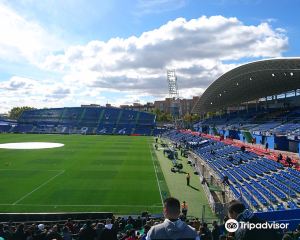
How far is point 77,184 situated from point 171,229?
2663 cm

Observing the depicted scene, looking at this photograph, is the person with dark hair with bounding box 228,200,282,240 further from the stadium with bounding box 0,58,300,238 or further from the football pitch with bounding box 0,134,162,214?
the football pitch with bounding box 0,134,162,214

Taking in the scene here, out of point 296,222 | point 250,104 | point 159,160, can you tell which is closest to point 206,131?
point 250,104

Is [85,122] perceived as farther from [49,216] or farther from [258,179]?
[49,216]

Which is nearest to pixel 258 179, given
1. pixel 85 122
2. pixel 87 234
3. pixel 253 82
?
pixel 87 234

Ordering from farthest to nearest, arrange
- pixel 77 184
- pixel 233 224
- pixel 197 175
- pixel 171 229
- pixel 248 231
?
pixel 197 175
pixel 77 184
pixel 233 224
pixel 248 231
pixel 171 229

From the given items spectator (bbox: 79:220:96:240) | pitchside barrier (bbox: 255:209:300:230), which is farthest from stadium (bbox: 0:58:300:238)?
spectator (bbox: 79:220:96:240)

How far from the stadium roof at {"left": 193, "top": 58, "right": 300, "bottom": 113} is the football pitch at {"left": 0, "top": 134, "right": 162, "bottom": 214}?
18.8 metres

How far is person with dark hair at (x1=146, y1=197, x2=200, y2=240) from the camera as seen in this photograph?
4.28 meters

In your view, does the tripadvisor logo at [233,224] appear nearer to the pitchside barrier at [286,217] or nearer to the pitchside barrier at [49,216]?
the pitchside barrier at [286,217]

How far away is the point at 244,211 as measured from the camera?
461 cm

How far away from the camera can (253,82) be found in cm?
6000

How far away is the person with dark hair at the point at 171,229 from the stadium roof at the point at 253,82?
39992mm

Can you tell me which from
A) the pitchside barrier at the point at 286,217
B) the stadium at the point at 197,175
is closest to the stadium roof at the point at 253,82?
the stadium at the point at 197,175

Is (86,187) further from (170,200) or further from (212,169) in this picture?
(170,200)
